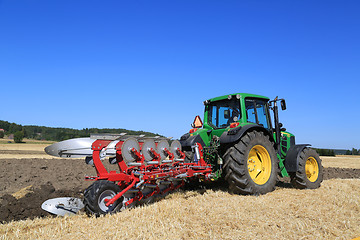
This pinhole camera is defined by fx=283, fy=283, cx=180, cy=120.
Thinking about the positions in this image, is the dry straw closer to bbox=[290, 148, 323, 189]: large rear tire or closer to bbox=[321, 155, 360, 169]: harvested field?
bbox=[290, 148, 323, 189]: large rear tire

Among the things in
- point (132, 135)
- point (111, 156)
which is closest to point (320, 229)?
point (132, 135)

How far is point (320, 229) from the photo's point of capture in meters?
3.31

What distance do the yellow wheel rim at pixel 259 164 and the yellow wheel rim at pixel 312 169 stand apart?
5.00 feet

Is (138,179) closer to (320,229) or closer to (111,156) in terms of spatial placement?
(111,156)

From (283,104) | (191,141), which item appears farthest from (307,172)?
(191,141)

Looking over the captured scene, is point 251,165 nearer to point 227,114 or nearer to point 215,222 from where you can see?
point 227,114

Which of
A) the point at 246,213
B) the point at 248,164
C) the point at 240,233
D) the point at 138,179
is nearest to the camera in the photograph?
the point at 240,233

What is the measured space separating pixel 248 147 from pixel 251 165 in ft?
1.95

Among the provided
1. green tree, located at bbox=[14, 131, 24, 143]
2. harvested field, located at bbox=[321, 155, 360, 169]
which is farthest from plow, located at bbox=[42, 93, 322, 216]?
green tree, located at bbox=[14, 131, 24, 143]

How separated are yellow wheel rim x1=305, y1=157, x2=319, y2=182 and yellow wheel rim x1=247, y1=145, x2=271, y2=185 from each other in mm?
1523

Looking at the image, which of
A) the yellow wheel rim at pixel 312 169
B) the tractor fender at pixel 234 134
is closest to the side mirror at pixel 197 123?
the tractor fender at pixel 234 134

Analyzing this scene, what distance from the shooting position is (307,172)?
6.95 m

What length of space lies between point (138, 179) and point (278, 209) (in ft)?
7.03

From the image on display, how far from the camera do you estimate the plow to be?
14.0 feet
